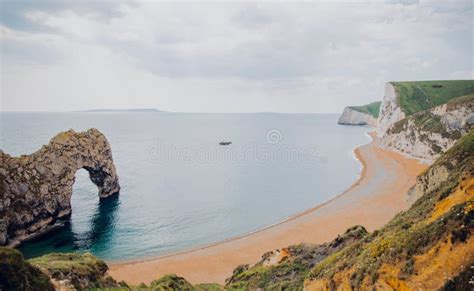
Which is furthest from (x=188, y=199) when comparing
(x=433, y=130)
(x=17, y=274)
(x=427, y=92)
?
(x=427, y=92)

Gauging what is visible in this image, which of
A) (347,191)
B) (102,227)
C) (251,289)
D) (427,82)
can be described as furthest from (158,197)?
(427,82)

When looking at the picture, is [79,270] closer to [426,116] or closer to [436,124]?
[436,124]

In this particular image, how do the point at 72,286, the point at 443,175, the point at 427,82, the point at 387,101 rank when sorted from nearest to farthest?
the point at 72,286 < the point at 443,175 < the point at 387,101 < the point at 427,82

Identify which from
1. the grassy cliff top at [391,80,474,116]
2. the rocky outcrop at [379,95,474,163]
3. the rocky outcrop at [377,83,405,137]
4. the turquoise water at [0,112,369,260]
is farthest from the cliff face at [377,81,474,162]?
the turquoise water at [0,112,369,260]

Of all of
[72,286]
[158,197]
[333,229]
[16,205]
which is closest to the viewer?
[72,286]

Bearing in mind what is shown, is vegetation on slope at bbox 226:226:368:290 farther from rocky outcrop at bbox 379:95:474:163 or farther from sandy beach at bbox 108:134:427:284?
rocky outcrop at bbox 379:95:474:163

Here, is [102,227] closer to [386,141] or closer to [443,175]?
[443,175]

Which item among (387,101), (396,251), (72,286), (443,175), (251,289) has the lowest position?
(251,289)
